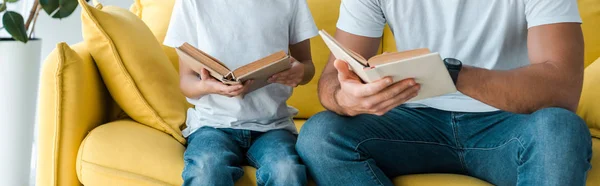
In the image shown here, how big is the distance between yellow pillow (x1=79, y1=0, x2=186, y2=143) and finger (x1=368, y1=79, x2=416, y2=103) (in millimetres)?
626

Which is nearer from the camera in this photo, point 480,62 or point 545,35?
point 545,35

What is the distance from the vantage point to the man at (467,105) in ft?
4.35

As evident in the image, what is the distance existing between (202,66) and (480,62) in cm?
63

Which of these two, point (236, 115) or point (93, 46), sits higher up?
point (93, 46)

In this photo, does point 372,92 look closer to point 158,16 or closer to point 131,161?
point 131,161

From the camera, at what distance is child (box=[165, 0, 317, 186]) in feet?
5.47

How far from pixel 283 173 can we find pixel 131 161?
0.37m

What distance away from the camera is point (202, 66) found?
1.54m

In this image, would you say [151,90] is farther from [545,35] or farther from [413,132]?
[545,35]

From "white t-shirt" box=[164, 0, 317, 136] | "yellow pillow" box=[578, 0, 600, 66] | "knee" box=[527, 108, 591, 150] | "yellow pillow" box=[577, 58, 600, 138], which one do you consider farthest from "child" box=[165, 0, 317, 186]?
"yellow pillow" box=[578, 0, 600, 66]

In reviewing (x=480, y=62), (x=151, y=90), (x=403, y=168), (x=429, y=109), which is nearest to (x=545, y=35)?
(x=480, y=62)

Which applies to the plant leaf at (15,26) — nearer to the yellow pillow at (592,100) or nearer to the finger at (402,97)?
the finger at (402,97)

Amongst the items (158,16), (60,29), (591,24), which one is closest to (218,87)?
(158,16)

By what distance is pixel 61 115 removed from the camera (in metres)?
1.69
